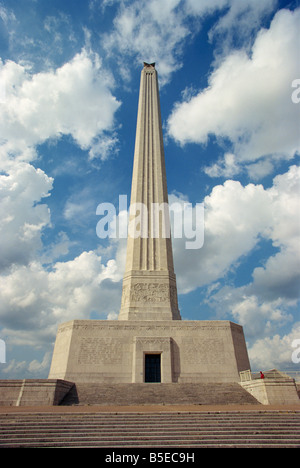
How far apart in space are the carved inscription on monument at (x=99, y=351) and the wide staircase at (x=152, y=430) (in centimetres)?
971

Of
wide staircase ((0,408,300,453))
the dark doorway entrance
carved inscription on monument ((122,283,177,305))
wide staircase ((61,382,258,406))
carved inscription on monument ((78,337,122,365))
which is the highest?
carved inscription on monument ((122,283,177,305))

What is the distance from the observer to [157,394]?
15445 mm

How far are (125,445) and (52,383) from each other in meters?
8.49

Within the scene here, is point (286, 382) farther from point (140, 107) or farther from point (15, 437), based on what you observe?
point (140, 107)

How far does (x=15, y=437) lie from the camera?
311 inches

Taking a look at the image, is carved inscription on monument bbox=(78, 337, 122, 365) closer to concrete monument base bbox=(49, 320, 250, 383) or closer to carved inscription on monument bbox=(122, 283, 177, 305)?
concrete monument base bbox=(49, 320, 250, 383)

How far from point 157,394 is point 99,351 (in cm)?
526

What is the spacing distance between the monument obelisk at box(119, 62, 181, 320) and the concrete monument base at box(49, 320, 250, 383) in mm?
1984

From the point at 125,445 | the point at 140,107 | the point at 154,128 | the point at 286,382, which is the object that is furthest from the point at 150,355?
the point at 140,107

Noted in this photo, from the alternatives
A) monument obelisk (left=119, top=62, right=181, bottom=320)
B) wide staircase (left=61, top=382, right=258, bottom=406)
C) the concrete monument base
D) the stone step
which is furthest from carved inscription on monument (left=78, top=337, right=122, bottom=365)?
the stone step

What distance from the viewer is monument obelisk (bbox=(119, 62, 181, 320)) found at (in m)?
22.5

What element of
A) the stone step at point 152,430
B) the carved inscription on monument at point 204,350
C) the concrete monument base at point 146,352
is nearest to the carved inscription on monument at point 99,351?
the concrete monument base at point 146,352

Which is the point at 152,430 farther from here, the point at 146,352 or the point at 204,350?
the point at 204,350
